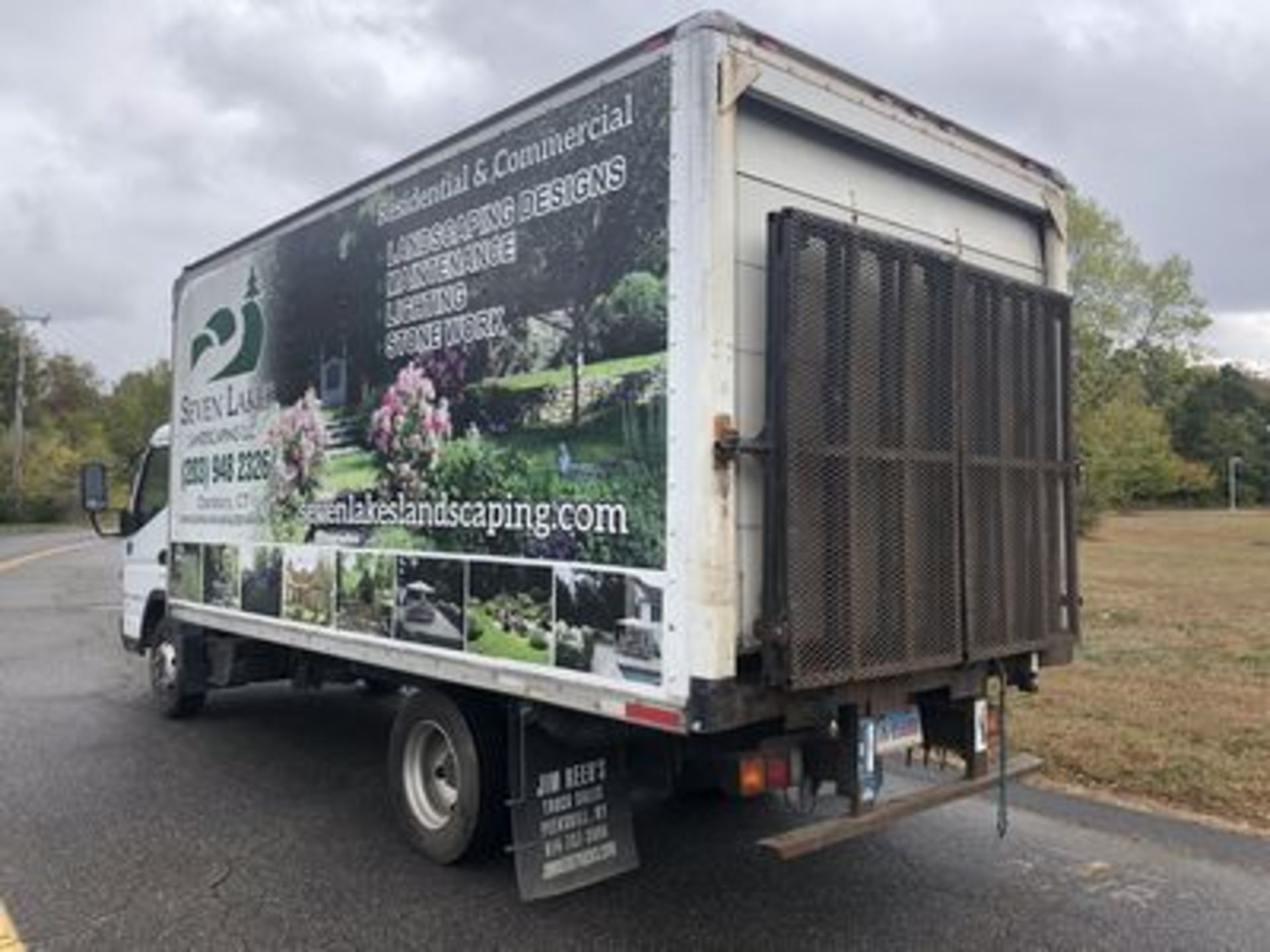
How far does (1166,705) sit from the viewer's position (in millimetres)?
9031

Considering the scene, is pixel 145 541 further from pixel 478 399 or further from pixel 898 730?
pixel 898 730

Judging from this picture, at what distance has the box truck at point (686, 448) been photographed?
13.7ft

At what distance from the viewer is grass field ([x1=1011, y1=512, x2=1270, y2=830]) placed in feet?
22.7

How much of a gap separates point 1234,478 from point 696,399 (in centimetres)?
10682

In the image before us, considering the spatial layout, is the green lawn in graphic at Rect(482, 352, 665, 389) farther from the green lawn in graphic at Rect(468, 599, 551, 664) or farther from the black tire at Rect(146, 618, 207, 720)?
the black tire at Rect(146, 618, 207, 720)

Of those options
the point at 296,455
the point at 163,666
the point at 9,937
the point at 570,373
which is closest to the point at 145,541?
the point at 163,666

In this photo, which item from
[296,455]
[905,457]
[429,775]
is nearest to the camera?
[905,457]

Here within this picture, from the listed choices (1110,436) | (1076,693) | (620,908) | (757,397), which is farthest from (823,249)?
(1110,436)

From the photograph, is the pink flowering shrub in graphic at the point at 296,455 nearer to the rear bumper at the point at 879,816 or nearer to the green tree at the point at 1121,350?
the rear bumper at the point at 879,816

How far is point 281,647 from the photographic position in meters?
7.21

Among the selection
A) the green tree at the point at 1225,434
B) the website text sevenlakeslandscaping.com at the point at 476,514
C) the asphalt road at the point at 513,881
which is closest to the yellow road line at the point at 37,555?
the asphalt road at the point at 513,881

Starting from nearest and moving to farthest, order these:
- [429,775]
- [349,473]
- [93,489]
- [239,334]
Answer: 1. [429,775]
2. [349,473]
3. [239,334]
4. [93,489]

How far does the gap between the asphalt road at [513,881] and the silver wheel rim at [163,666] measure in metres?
0.91

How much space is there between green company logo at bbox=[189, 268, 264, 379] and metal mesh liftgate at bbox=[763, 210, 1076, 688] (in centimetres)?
371
